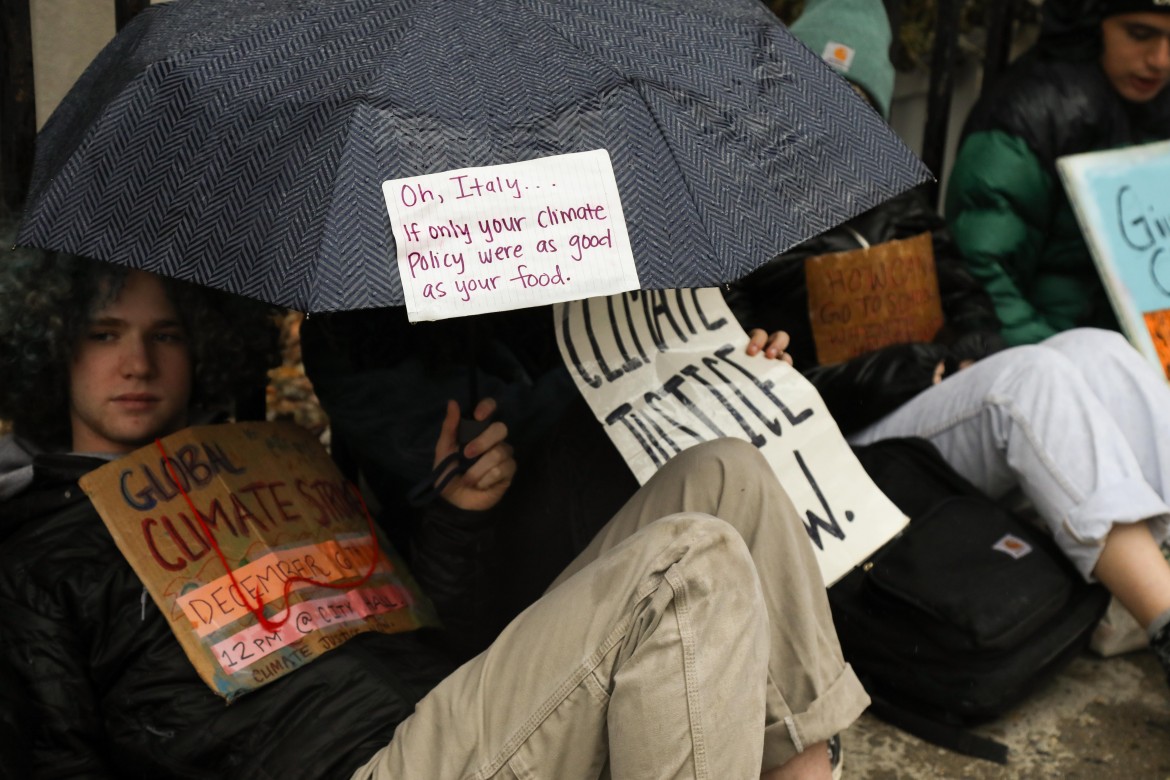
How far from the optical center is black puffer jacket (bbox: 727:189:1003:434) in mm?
3365

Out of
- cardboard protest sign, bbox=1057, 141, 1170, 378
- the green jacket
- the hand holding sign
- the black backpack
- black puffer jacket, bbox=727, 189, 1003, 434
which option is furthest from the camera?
the green jacket

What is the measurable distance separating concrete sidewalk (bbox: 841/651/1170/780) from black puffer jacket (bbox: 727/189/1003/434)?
0.78m

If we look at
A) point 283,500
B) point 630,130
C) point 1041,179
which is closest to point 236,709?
point 283,500

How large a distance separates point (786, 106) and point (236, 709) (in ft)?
4.30

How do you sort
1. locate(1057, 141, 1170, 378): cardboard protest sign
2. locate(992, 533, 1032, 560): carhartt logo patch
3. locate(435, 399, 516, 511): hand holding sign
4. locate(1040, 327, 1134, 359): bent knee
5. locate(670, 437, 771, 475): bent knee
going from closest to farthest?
locate(670, 437, 771, 475): bent knee, locate(435, 399, 516, 511): hand holding sign, locate(992, 533, 1032, 560): carhartt logo patch, locate(1040, 327, 1134, 359): bent knee, locate(1057, 141, 1170, 378): cardboard protest sign

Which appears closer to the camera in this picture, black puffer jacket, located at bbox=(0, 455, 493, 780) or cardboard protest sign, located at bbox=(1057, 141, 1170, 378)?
black puffer jacket, located at bbox=(0, 455, 493, 780)

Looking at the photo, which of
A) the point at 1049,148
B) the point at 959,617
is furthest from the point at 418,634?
the point at 1049,148

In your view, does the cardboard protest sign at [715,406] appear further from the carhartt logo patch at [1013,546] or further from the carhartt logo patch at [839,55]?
the carhartt logo patch at [839,55]

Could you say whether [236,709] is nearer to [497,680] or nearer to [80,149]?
[497,680]

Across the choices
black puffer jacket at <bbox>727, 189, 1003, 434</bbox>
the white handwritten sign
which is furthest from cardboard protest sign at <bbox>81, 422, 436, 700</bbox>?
black puffer jacket at <bbox>727, 189, 1003, 434</bbox>

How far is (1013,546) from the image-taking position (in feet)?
9.83

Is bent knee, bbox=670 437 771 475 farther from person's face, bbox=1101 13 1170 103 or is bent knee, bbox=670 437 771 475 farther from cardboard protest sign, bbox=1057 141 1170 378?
person's face, bbox=1101 13 1170 103

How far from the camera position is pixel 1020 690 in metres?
2.90

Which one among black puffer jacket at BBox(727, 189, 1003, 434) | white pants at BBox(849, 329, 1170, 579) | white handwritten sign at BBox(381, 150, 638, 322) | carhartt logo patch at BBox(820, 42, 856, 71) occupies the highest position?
white handwritten sign at BBox(381, 150, 638, 322)
